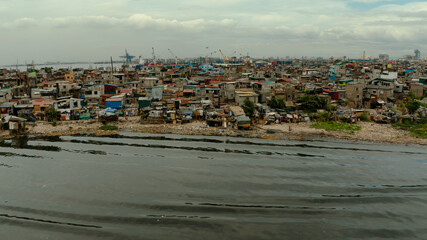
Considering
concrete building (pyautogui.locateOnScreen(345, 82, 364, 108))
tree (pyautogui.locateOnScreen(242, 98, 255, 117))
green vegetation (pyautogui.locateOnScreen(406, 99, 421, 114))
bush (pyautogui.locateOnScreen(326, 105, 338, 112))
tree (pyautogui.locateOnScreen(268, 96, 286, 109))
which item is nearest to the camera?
green vegetation (pyautogui.locateOnScreen(406, 99, 421, 114))

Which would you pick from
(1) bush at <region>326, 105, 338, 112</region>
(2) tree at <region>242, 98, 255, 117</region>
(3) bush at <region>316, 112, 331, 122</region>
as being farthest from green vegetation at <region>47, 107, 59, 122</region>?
(1) bush at <region>326, 105, 338, 112</region>

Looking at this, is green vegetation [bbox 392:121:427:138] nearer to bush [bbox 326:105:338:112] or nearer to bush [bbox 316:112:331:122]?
bush [bbox 326:105:338:112]

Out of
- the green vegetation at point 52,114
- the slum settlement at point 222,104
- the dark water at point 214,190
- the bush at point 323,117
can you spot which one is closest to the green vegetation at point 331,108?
→ the slum settlement at point 222,104

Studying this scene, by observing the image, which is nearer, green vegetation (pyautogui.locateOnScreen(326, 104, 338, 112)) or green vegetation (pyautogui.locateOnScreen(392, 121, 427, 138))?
green vegetation (pyautogui.locateOnScreen(392, 121, 427, 138))

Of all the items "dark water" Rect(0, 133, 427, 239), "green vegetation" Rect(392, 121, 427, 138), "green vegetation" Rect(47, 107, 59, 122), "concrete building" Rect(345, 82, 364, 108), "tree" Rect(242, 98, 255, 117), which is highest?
"concrete building" Rect(345, 82, 364, 108)

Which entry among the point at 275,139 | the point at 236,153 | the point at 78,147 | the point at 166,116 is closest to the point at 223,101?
Result: the point at 166,116

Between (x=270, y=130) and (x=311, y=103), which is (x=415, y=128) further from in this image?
(x=270, y=130)

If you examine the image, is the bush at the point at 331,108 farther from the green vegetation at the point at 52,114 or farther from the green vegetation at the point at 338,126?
the green vegetation at the point at 52,114
